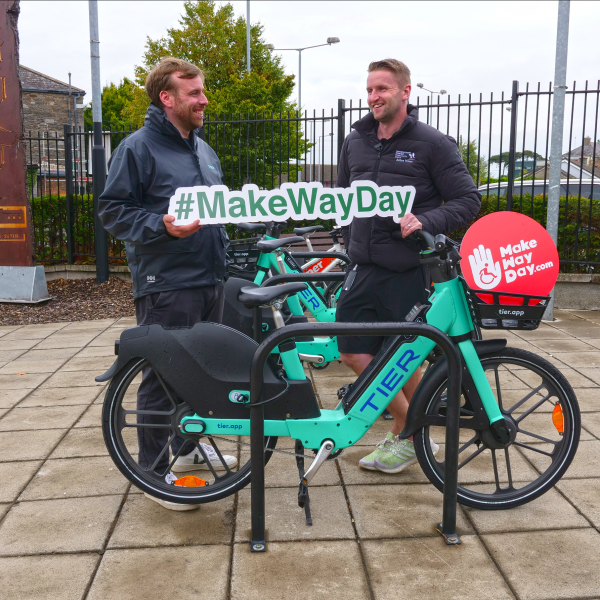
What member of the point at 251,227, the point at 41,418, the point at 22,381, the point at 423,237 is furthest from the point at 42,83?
the point at 423,237

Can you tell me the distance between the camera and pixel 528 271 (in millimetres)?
2660

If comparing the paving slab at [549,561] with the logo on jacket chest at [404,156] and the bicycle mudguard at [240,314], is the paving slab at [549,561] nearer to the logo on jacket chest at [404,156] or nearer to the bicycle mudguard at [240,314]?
the logo on jacket chest at [404,156]

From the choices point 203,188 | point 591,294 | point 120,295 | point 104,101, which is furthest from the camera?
point 104,101

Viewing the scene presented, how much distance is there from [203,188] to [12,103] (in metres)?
6.76

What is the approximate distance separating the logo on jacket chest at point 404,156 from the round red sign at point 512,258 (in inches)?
22.0

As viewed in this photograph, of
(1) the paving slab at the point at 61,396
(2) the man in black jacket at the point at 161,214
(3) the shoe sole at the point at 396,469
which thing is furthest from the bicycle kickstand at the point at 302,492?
(1) the paving slab at the point at 61,396

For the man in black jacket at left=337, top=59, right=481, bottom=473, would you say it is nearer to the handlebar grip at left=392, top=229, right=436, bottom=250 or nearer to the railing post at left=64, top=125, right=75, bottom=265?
the handlebar grip at left=392, top=229, right=436, bottom=250

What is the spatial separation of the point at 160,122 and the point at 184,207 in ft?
1.57

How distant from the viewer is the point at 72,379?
16.9ft

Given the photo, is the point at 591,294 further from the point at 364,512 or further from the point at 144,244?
the point at 144,244

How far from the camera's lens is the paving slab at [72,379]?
16.4 feet

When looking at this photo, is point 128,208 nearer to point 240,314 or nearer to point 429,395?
point 429,395

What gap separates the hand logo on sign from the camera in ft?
8.81

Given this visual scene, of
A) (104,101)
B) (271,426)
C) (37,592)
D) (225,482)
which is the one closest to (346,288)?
(271,426)
